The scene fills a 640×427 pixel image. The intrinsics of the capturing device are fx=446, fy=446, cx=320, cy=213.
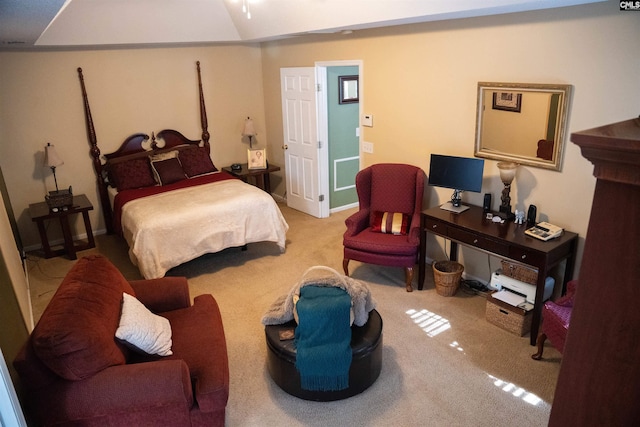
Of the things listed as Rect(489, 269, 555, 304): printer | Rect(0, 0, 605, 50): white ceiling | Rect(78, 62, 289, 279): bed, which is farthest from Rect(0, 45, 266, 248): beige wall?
Rect(489, 269, 555, 304): printer

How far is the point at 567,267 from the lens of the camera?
333 cm

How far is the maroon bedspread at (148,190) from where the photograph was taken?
16.0 feet

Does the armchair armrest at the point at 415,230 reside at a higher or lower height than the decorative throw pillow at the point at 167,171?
lower

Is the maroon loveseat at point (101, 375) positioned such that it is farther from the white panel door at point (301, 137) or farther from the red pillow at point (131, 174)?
the white panel door at point (301, 137)

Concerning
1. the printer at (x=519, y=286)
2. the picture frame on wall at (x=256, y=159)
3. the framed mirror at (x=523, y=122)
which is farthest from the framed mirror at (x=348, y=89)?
the printer at (x=519, y=286)

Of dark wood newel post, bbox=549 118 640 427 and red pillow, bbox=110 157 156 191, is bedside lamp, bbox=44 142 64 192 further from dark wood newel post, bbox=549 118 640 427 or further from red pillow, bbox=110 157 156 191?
dark wood newel post, bbox=549 118 640 427

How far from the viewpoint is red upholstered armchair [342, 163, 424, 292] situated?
13.1 feet

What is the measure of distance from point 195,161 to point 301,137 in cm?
140

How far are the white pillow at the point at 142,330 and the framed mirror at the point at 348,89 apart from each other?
3.93m

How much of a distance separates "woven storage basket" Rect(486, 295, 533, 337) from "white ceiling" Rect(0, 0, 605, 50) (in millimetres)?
2110

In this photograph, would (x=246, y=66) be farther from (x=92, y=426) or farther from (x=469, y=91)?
(x=92, y=426)

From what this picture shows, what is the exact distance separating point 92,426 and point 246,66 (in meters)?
5.19

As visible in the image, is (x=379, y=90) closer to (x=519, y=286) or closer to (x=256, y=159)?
(x=256, y=159)

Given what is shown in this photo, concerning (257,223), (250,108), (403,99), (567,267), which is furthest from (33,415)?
(250,108)
